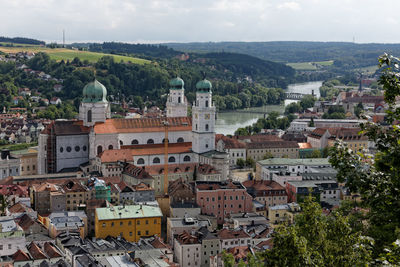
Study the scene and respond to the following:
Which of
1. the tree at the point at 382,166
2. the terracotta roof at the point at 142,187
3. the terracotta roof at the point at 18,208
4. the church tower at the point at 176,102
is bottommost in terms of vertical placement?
the terracotta roof at the point at 18,208

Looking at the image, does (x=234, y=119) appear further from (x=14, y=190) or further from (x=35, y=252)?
(x=35, y=252)

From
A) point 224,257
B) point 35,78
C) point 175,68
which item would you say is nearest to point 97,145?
point 224,257

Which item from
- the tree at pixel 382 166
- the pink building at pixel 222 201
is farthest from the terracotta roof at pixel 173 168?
the tree at pixel 382 166

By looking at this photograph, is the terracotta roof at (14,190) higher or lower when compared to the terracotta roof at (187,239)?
higher

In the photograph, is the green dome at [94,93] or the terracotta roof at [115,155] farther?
the green dome at [94,93]

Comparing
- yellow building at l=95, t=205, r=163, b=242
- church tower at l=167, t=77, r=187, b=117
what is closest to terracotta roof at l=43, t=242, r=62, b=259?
yellow building at l=95, t=205, r=163, b=242

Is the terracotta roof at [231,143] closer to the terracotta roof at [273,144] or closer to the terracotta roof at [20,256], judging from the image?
the terracotta roof at [273,144]

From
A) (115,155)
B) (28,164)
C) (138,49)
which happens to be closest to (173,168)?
(115,155)
